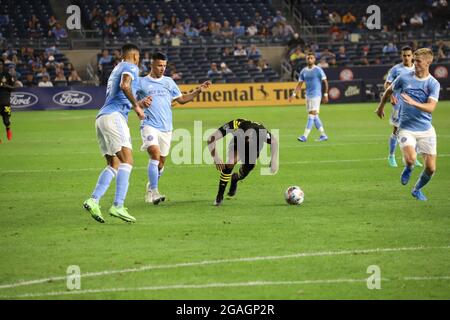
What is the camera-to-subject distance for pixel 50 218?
12.7 metres

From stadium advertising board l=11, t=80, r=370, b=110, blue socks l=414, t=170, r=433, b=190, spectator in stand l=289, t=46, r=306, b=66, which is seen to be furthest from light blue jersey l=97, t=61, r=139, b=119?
spectator in stand l=289, t=46, r=306, b=66

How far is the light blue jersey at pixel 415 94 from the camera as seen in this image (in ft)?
44.9

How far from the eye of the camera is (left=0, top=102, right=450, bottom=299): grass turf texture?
852cm

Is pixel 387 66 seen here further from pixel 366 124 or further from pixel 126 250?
pixel 126 250

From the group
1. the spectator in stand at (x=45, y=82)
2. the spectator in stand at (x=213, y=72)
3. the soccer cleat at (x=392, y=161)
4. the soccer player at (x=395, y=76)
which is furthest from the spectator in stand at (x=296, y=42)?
the soccer cleat at (x=392, y=161)

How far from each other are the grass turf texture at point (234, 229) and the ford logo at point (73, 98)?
20261 millimetres

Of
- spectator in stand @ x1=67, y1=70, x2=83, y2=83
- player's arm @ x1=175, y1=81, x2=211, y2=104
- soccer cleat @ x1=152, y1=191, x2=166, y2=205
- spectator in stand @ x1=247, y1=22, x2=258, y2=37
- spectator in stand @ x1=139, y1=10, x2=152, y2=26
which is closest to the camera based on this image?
soccer cleat @ x1=152, y1=191, x2=166, y2=205

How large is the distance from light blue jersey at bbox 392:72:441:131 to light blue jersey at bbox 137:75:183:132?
3.85 meters

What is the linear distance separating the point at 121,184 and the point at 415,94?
5017mm

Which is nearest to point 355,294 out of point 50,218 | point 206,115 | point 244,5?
point 50,218

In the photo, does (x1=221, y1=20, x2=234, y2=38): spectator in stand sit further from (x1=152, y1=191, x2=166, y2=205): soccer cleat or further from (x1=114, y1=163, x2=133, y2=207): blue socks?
(x1=114, y1=163, x2=133, y2=207): blue socks

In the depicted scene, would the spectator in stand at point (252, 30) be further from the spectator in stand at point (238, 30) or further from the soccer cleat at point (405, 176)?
the soccer cleat at point (405, 176)

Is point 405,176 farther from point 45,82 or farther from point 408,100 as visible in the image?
point 45,82

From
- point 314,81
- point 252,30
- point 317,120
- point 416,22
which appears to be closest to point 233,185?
point 317,120
